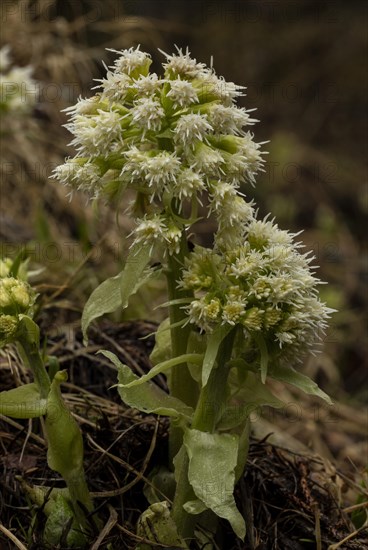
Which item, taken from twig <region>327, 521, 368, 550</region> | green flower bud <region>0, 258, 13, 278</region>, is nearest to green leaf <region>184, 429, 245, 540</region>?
twig <region>327, 521, 368, 550</region>

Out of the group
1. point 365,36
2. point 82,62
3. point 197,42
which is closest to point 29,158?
point 82,62

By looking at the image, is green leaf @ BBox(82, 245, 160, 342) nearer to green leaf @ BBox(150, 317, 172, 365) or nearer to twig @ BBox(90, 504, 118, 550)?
green leaf @ BBox(150, 317, 172, 365)

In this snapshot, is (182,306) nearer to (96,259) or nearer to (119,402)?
(119,402)

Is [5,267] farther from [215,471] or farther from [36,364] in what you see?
[215,471]

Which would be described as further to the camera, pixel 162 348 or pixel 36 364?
pixel 162 348

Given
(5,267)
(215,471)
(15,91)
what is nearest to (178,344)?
(215,471)

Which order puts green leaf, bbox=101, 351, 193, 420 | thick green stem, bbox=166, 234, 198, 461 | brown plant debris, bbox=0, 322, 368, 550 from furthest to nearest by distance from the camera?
brown plant debris, bbox=0, 322, 368, 550 < thick green stem, bbox=166, 234, 198, 461 < green leaf, bbox=101, 351, 193, 420
